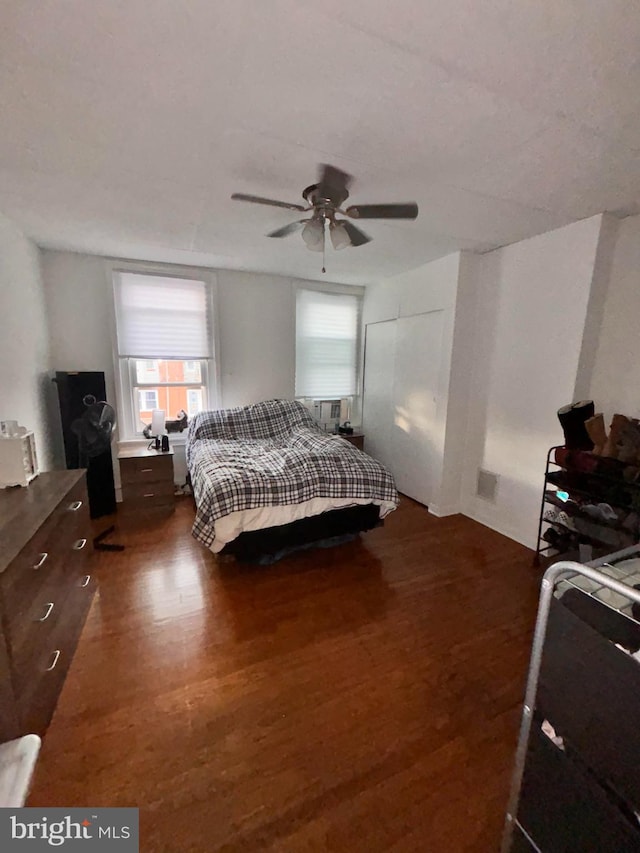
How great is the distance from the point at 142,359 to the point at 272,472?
90.2 inches

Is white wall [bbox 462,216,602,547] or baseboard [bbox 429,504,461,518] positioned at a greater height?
white wall [bbox 462,216,602,547]

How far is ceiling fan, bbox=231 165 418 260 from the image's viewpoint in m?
1.85

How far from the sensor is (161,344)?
12.7 ft

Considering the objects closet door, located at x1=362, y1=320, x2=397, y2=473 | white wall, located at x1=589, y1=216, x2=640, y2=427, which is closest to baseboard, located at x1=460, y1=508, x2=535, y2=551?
closet door, located at x1=362, y1=320, x2=397, y2=473

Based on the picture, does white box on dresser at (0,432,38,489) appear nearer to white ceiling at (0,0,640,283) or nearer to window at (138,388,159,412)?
white ceiling at (0,0,640,283)

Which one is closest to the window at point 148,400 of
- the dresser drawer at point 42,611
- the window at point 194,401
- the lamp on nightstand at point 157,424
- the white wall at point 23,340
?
the lamp on nightstand at point 157,424

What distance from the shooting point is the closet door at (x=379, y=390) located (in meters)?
4.32

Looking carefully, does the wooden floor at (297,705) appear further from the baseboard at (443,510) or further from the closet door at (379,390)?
the closet door at (379,390)

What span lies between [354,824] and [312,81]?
8.64 ft

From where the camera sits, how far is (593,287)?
2.52 metres

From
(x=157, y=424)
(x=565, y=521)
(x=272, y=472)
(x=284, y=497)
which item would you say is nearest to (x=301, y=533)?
(x=284, y=497)

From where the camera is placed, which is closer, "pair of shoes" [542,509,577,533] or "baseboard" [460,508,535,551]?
"pair of shoes" [542,509,577,533]

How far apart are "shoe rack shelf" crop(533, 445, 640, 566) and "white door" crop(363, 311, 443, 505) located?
3.65 ft

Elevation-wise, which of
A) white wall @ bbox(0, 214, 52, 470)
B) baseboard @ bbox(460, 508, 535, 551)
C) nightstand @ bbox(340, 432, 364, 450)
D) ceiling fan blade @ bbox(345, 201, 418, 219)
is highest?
A: ceiling fan blade @ bbox(345, 201, 418, 219)
